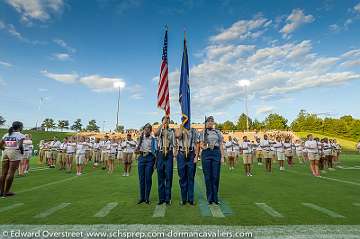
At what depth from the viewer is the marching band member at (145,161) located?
26.7 ft

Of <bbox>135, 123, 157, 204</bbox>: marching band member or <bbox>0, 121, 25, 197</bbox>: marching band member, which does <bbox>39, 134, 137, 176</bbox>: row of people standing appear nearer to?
<bbox>0, 121, 25, 197</bbox>: marching band member

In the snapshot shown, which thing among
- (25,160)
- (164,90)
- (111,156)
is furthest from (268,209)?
(25,160)

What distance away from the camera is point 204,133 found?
26.4ft

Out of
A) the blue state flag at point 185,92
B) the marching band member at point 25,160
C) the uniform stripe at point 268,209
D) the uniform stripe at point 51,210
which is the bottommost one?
the uniform stripe at point 51,210

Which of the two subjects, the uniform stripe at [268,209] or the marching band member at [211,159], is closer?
the uniform stripe at [268,209]

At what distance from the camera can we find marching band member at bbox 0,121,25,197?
931cm

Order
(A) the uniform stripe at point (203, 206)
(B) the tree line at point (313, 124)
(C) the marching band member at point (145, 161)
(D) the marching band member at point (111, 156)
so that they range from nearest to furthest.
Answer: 1. (A) the uniform stripe at point (203, 206)
2. (C) the marching band member at point (145, 161)
3. (D) the marching band member at point (111, 156)
4. (B) the tree line at point (313, 124)

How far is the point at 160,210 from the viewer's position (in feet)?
23.2

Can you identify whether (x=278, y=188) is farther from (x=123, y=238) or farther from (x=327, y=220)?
(x=123, y=238)

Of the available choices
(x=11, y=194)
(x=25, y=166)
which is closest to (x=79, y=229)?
(x=11, y=194)

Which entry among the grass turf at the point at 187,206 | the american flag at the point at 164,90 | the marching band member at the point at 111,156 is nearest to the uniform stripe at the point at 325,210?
the grass turf at the point at 187,206

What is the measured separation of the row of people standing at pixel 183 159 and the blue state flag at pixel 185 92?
1.17ft

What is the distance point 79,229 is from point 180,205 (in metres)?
2.93

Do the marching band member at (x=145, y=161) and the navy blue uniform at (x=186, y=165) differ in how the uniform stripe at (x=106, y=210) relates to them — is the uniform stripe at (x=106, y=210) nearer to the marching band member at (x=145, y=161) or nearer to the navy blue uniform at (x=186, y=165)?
the marching band member at (x=145, y=161)
